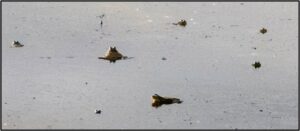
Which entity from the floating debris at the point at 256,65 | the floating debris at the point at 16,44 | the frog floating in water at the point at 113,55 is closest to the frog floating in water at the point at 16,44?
the floating debris at the point at 16,44

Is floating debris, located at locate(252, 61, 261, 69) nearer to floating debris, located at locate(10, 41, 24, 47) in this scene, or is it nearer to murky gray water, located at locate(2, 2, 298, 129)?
murky gray water, located at locate(2, 2, 298, 129)

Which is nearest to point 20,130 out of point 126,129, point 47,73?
point 126,129

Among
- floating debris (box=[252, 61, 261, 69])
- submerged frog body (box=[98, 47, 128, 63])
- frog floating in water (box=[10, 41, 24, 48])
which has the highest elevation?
frog floating in water (box=[10, 41, 24, 48])

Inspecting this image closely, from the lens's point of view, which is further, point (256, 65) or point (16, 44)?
point (16, 44)

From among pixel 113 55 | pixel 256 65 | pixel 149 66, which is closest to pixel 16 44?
pixel 113 55

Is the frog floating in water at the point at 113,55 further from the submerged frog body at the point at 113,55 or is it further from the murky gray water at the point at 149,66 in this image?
the murky gray water at the point at 149,66

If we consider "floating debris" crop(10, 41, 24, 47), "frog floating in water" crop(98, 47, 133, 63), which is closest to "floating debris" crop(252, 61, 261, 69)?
"frog floating in water" crop(98, 47, 133, 63)

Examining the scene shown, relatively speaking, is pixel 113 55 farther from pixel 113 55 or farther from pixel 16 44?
pixel 16 44

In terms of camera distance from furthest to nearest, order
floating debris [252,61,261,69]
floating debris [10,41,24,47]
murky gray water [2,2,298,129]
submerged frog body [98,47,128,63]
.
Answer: floating debris [10,41,24,47] → submerged frog body [98,47,128,63] → floating debris [252,61,261,69] → murky gray water [2,2,298,129]

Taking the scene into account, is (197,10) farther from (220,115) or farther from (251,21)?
(220,115)
